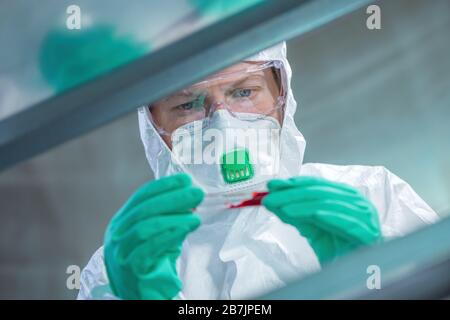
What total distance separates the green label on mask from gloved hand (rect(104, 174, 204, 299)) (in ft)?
0.62

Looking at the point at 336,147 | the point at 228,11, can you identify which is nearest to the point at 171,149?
the point at 228,11

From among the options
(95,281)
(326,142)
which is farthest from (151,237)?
(326,142)

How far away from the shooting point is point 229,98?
4.44ft

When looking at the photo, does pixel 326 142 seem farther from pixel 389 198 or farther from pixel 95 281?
pixel 95 281

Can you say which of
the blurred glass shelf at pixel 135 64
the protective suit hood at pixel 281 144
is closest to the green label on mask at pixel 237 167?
the protective suit hood at pixel 281 144

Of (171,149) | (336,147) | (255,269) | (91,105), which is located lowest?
(255,269)

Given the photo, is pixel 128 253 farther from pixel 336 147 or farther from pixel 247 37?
pixel 336 147

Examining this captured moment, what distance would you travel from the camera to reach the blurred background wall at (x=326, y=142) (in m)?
2.04

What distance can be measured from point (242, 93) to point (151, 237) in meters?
0.40

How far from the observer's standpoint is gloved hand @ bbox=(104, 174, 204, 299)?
1.05 meters

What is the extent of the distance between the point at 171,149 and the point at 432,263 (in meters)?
0.67

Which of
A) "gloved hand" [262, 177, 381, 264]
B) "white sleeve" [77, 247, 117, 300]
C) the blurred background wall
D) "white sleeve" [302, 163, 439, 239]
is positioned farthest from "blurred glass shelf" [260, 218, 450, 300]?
the blurred background wall

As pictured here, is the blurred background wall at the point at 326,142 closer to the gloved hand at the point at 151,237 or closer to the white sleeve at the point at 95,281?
the white sleeve at the point at 95,281
